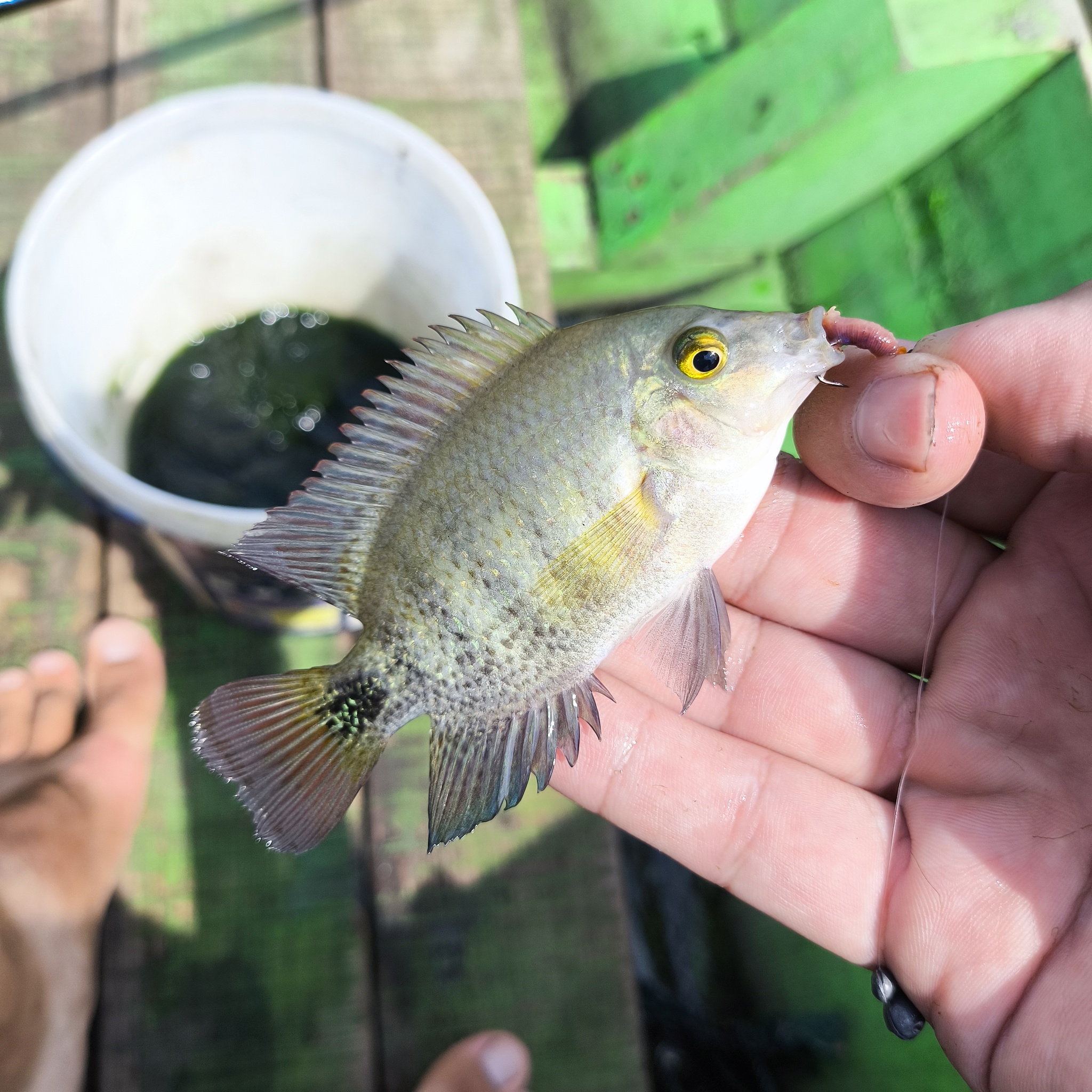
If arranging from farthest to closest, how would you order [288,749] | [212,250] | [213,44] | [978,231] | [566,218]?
[566,218], [213,44], [978,231], [212,250], [288,749]

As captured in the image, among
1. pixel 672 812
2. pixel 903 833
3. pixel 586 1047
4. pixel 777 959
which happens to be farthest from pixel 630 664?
pixel 777 959

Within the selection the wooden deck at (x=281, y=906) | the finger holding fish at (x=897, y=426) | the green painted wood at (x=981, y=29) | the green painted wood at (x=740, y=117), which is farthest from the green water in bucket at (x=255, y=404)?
the green painted wood at (x=981, y=29)

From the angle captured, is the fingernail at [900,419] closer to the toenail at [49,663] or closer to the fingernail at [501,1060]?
the fingernail at [501,1060]

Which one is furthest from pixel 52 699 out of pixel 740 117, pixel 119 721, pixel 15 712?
pixel 740 117

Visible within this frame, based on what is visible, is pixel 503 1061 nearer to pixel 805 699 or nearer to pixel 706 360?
pixel 805 699

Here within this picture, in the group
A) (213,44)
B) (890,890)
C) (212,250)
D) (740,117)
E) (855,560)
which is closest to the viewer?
(890,890)

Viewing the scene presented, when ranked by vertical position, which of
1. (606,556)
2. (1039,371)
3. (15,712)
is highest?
(1039,371)
